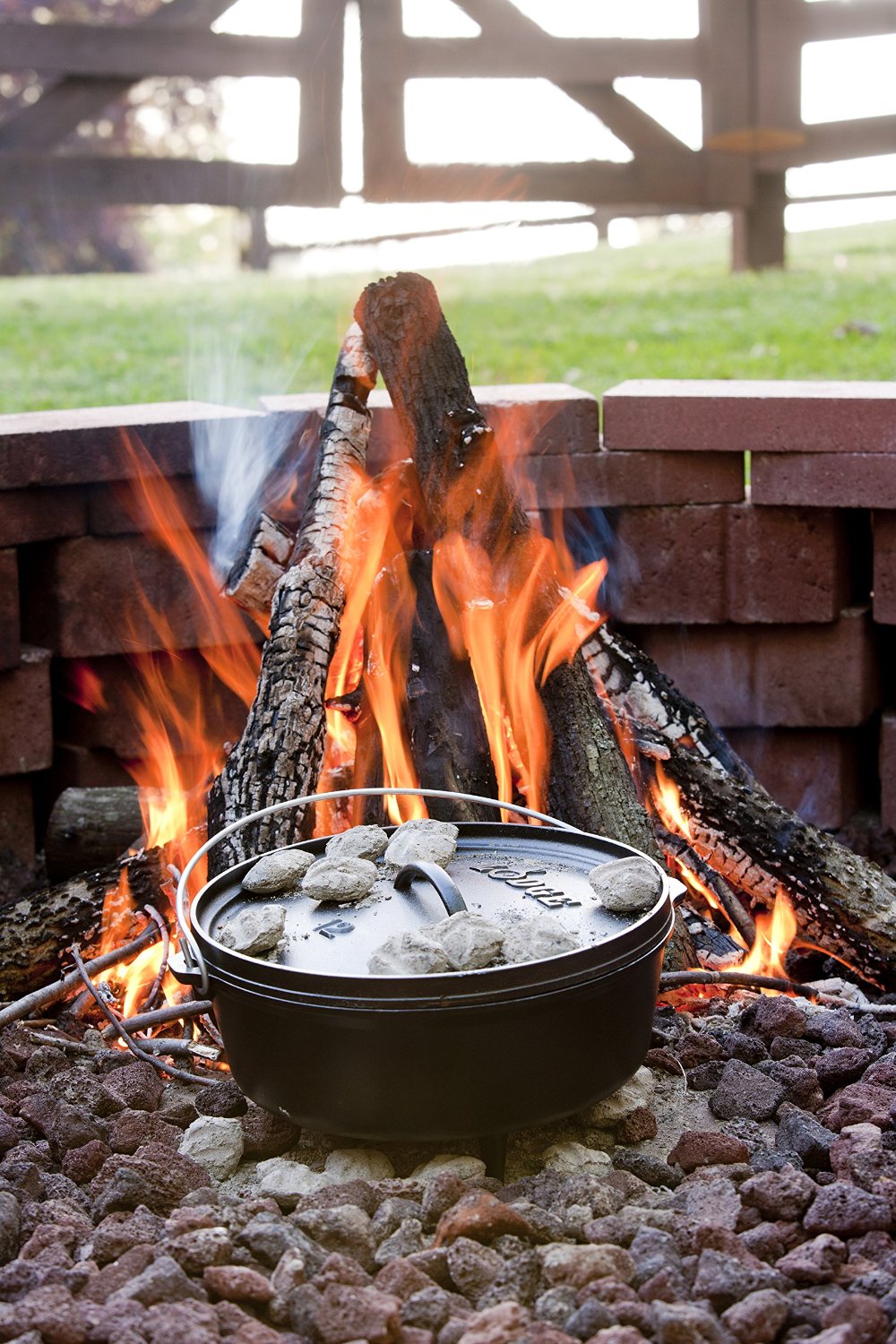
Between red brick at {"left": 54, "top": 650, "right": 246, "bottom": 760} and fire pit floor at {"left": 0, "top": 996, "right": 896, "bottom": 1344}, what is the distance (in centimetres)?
159

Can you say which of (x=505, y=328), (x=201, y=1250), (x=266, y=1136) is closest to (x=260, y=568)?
(x=266, y=1136)

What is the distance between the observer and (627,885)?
2.54 meters

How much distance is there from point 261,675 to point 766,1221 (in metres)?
1.65

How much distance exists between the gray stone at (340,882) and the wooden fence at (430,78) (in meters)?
5.74

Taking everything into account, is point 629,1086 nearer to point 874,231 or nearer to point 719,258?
point 719,258

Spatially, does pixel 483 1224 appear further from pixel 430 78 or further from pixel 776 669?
pixel 430 78

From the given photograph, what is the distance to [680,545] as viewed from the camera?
14.2 ft

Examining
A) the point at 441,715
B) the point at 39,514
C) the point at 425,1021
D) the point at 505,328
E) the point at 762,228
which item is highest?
the point at 762,228

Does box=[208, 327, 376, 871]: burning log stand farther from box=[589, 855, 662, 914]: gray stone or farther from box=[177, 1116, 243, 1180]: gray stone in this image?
box=[589, 855, 662, 914]: gray stone

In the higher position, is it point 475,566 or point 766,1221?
point 475,566

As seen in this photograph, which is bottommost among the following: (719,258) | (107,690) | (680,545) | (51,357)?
(107,690)

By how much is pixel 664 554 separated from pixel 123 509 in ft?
5.14

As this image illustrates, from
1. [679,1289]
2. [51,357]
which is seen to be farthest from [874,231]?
[679,1289]

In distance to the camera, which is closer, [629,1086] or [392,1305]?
[392,1305]
